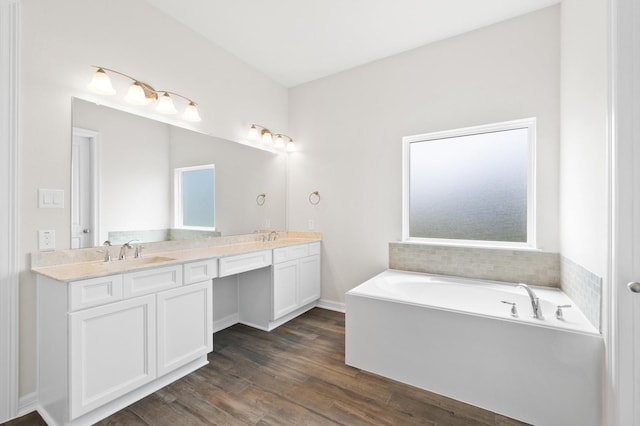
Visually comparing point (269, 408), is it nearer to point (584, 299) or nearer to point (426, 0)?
point (584, 299)

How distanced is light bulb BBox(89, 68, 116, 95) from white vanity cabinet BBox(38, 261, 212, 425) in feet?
4.16

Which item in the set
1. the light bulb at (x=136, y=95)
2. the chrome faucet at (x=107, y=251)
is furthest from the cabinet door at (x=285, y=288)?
the light bulb at (x=136, y=95)

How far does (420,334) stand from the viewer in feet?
6.40

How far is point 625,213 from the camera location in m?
1.32

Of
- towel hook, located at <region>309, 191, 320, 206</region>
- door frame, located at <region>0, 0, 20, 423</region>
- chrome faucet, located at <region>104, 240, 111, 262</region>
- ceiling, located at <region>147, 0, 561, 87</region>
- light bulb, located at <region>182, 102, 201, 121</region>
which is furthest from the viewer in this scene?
towel hook, located at <region>309, 191, 320, 206</region>

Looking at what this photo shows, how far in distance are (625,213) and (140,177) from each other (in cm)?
305

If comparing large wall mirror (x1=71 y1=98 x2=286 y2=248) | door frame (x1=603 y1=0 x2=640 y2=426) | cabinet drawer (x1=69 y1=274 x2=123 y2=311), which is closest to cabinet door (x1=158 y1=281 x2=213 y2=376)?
cabinet drawer (x1=69 y1=274 x2=123 y2=311)

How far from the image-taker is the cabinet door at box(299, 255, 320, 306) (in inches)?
127

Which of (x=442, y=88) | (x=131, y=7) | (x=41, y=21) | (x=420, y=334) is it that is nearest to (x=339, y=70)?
(x=442, y=88)

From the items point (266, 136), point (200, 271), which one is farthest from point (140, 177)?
point (266, 136)

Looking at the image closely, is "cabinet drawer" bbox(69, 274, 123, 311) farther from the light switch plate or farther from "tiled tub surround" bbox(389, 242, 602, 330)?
"tiled tub surround" bbox(389, 242, 602, 330)

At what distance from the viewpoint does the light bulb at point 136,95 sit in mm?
2115

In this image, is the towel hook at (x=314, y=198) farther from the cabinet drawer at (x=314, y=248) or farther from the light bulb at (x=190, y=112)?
the light bulb at (x=190, y=112)

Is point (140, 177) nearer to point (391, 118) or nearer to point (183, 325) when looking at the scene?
point (183, 325)
